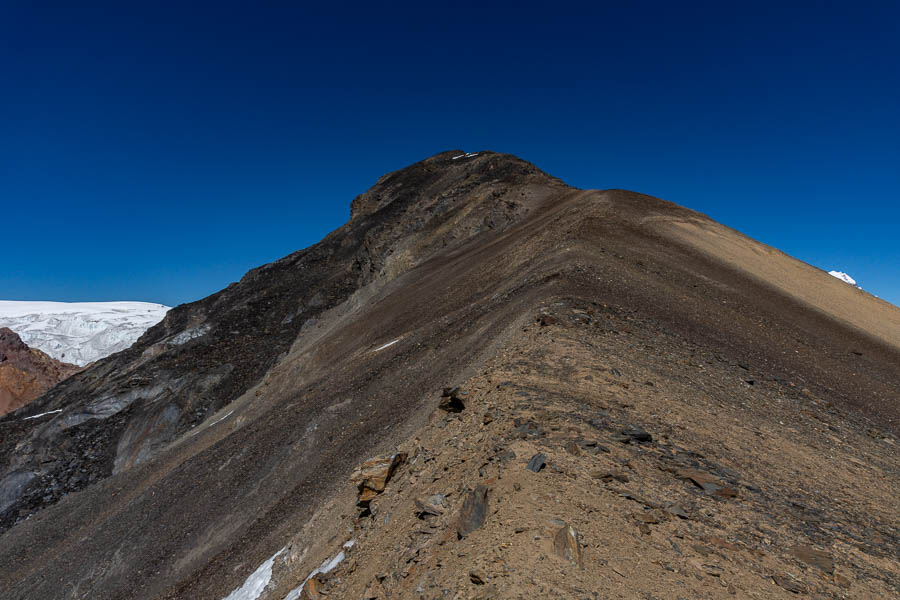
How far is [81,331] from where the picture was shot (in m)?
128

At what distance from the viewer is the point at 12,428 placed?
1310 inches

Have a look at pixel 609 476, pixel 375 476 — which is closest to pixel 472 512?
pixel 609 476

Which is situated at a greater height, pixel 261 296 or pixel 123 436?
pixel 261 296

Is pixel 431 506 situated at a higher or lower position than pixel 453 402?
lower

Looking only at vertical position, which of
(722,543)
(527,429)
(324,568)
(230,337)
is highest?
(230,337)

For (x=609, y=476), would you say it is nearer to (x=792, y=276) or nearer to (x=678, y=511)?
(x=678, y=511)

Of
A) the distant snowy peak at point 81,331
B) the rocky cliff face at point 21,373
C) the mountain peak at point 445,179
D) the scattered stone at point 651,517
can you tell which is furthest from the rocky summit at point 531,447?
the distant snowy peak at point 81,331

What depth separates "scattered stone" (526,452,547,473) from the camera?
5.10 meters

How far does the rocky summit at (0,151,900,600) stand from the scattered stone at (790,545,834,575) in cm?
4

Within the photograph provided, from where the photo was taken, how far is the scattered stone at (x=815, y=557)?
4.54m

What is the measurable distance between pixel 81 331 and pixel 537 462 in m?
157

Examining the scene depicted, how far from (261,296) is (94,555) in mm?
26851

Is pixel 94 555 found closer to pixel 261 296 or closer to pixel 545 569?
pixel 545 569

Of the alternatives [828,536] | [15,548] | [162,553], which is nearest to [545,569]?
[828,536]
